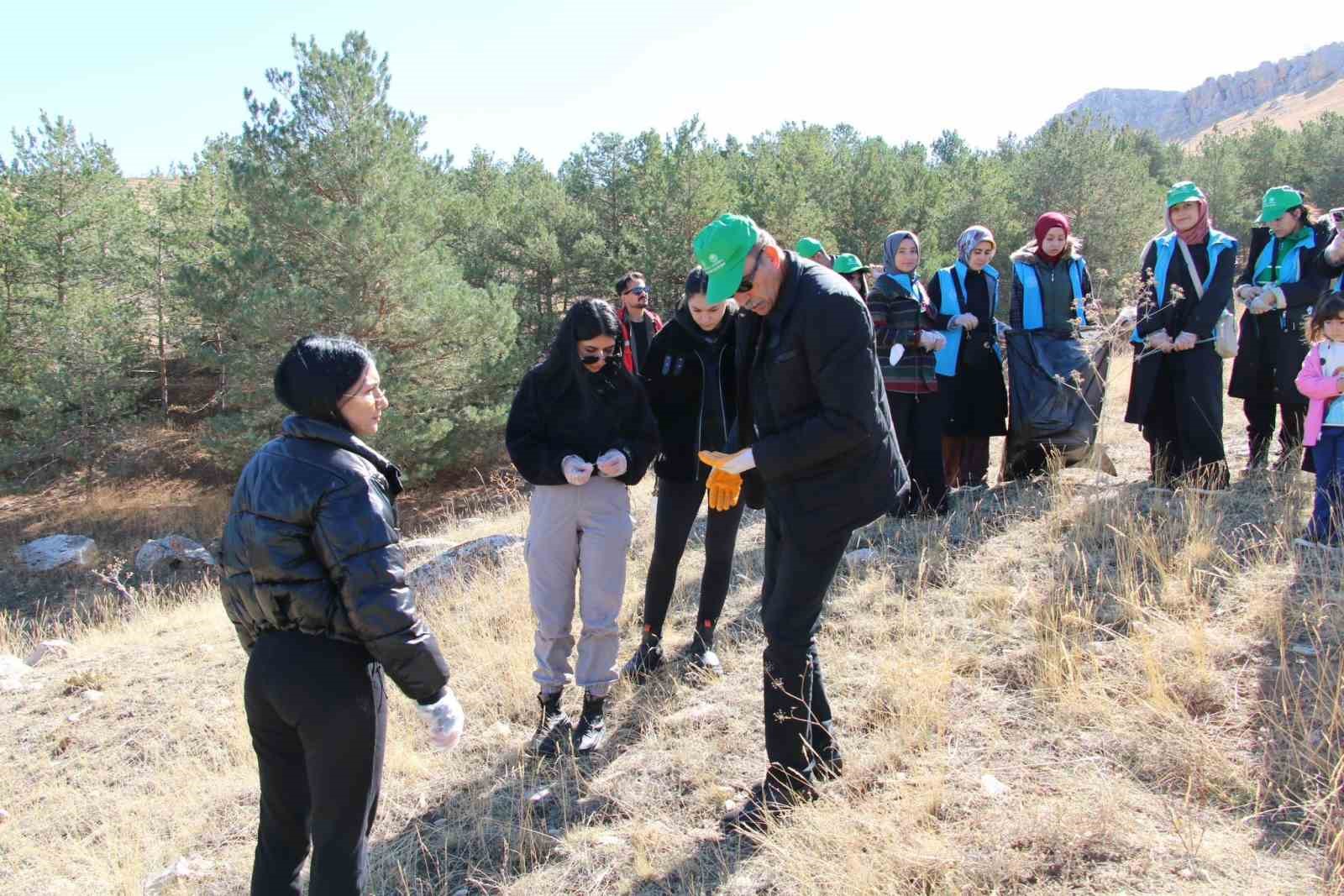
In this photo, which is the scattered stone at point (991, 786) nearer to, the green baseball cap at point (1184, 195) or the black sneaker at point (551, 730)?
the black sneaker at point (551, 730)

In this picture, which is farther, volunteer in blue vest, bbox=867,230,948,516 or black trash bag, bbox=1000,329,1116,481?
black trash bag, bbox=1000,329,1116,481

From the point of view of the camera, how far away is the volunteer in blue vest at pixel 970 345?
5375 millimetres

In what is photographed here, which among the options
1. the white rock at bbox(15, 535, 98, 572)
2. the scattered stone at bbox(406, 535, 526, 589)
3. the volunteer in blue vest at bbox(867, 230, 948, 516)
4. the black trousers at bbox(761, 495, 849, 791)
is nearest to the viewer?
the black trousers at bbox(761, 495, 849, 791)

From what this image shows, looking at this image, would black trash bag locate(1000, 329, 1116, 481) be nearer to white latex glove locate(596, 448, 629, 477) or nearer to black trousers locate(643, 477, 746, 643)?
black trousers locate(643, 477, 746, 643)

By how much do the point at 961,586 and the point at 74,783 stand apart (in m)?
4.54

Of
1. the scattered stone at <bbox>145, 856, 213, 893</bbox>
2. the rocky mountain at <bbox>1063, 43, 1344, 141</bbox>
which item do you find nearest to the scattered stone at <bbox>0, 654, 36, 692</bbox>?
the scattered stone at <bbox>145, 856, 213, 893</bbox>

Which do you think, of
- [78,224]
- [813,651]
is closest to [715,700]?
[813,651]

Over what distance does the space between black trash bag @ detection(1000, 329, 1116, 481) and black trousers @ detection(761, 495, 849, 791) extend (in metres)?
3.30

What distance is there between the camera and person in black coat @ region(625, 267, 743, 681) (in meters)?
3.61

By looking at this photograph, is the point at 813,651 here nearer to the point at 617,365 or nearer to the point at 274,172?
the point at 617,365

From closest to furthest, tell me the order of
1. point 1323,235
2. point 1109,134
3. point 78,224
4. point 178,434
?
point 1323,235
point 78,224
point 178,434
point 1109,134

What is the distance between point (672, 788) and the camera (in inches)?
118

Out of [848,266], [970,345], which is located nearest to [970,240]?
[970,345]

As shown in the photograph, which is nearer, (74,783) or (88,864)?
(88,864)
